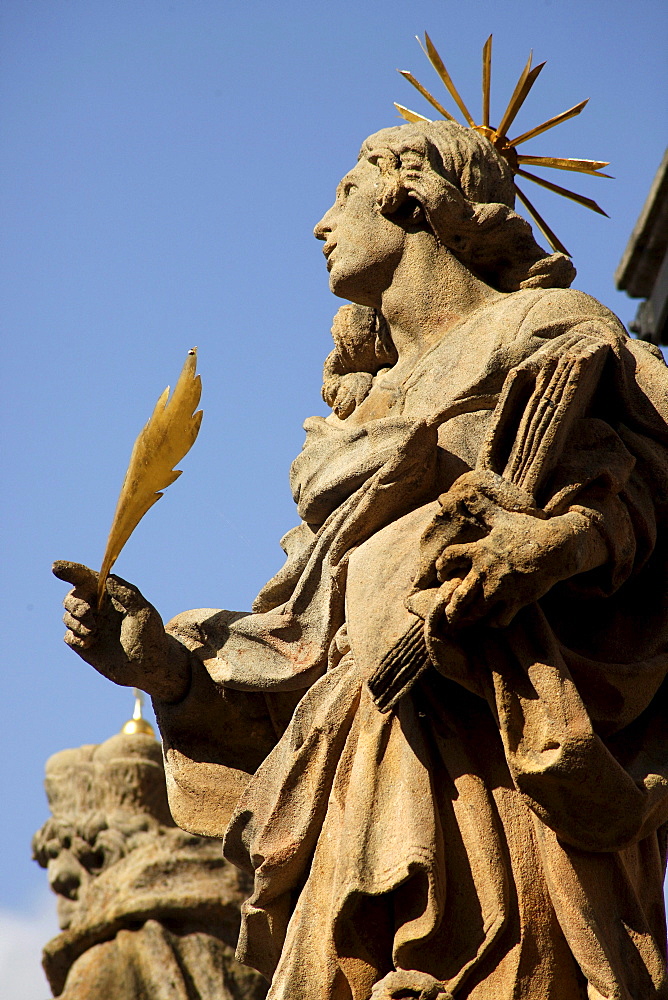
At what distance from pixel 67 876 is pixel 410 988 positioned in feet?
14.2

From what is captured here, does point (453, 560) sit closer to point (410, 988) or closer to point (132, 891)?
point (410, 988)

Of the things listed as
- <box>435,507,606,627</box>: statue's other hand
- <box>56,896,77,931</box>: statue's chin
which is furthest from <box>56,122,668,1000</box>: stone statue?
<box>56,896,77,931</box>: statue's chin

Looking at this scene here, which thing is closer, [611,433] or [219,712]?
[611,433]

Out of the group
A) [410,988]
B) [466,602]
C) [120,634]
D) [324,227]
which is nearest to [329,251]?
[324,227]

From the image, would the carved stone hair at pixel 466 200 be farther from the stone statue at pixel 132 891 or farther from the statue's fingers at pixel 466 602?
the stone statue at pixel 132 891

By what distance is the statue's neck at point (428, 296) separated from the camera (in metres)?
5.51

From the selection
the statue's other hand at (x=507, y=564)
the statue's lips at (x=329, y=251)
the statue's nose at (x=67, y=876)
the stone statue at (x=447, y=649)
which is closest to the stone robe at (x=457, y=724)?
the stone statue at (x=447, y=649)

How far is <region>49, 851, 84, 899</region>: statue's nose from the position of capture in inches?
331

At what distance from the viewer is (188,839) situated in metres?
8.21

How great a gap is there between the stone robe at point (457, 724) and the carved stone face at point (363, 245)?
0.33 meters

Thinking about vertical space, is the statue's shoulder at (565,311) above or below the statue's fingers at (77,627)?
above

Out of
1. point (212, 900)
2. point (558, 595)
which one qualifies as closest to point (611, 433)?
point (558, 595)

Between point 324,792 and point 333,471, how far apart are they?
0.97 m

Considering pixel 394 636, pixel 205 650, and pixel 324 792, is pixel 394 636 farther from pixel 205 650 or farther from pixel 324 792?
pixel 205 650
